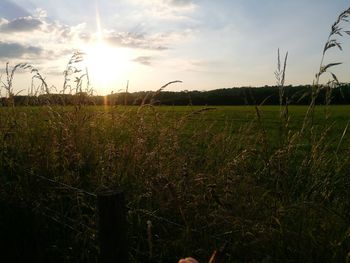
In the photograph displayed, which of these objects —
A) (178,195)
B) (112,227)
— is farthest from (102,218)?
(178,195)

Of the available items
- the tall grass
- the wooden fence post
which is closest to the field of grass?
the tall grass

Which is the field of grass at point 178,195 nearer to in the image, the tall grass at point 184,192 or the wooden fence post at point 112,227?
the tall grass at point 184,192

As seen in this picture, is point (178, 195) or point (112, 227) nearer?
point (112, 227)

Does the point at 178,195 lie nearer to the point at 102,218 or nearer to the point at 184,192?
the point at 184,192

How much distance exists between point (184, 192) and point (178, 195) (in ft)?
0.19

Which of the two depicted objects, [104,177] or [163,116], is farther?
[163,116]

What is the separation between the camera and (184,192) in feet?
13.9

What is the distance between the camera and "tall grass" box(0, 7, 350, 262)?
357cm

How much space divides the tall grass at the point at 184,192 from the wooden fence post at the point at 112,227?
182 mm

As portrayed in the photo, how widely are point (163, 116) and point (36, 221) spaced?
244cm

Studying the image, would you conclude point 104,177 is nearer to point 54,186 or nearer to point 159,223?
point 54,186

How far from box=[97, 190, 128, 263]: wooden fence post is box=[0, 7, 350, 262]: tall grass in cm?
18

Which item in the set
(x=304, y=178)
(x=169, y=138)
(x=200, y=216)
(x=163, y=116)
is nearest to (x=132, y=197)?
(x=200, y=216)

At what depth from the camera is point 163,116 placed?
6.39 metres
